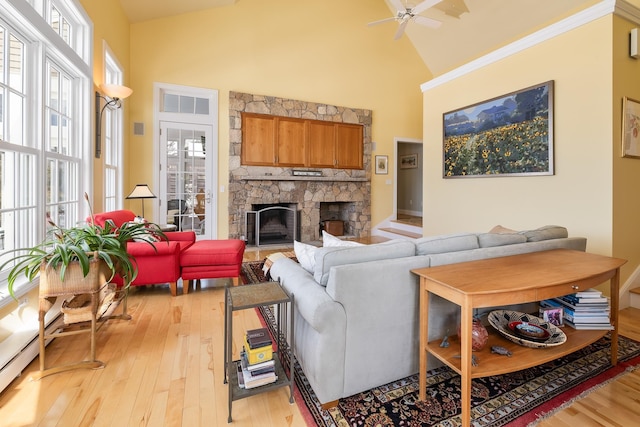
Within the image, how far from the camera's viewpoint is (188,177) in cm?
536

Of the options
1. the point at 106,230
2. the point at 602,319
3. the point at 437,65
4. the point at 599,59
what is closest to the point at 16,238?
the point at 106,230

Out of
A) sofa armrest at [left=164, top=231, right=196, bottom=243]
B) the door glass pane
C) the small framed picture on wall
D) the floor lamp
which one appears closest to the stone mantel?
the small framed picture on wall

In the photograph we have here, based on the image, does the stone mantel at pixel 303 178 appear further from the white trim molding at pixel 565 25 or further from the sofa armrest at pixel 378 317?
the sofa armrest at pixel 378 317

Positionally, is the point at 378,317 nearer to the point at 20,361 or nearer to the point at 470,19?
the point at 20,361

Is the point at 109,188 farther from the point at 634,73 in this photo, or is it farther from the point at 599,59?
the point at 634,73

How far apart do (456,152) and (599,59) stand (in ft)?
6.09

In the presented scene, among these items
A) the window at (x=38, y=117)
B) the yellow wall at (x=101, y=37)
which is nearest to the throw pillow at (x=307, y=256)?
the window at (x=38, y=117)

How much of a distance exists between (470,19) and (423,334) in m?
6.12

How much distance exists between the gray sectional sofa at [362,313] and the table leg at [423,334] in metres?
0.09

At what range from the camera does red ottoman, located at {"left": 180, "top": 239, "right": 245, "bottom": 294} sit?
322 cm

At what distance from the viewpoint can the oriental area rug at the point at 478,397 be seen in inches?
59.9

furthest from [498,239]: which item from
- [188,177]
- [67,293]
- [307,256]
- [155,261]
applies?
[188,177]

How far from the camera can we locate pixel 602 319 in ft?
6.30

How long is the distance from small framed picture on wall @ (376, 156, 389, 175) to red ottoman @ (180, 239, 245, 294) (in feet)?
14.1
